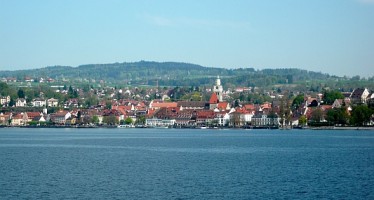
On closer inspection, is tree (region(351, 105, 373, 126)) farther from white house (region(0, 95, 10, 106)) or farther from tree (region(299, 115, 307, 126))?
white house (region(0, 95, 10, 106))

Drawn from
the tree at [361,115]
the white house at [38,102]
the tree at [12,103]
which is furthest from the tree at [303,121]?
the white house at [38,102]

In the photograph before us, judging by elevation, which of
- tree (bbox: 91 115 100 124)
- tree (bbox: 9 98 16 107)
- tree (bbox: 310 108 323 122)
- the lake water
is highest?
tree (bbox: 9 98 16 107)

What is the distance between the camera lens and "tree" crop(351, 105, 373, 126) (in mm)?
91812

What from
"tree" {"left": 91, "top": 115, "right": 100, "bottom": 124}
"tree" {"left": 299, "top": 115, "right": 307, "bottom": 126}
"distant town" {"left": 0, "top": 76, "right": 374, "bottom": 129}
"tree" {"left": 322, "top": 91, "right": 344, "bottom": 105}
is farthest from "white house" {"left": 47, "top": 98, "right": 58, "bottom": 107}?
"tree" {"left": 299, "top": 115, "right": 307, "bottom": 126}

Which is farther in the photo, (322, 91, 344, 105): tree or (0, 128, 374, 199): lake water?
(322, 91, 344, 105): tree

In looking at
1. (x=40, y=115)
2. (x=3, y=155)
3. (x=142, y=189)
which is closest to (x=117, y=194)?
(x=142, y=189)

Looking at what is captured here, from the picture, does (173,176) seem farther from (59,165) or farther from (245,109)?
(245,109)

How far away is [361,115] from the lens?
9231 cm

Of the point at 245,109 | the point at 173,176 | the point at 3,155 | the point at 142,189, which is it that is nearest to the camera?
the point at 142,189

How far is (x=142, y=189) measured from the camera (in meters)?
28.8

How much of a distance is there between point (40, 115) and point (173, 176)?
107106 millimetres

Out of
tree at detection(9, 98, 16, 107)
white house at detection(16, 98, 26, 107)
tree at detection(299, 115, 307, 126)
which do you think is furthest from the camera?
white house at detection(16, 98, 26, 107)

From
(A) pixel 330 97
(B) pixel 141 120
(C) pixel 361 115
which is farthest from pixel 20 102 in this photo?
(C) pixel 361 115

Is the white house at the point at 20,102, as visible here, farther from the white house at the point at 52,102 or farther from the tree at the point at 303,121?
the tree at the point at 303,121
